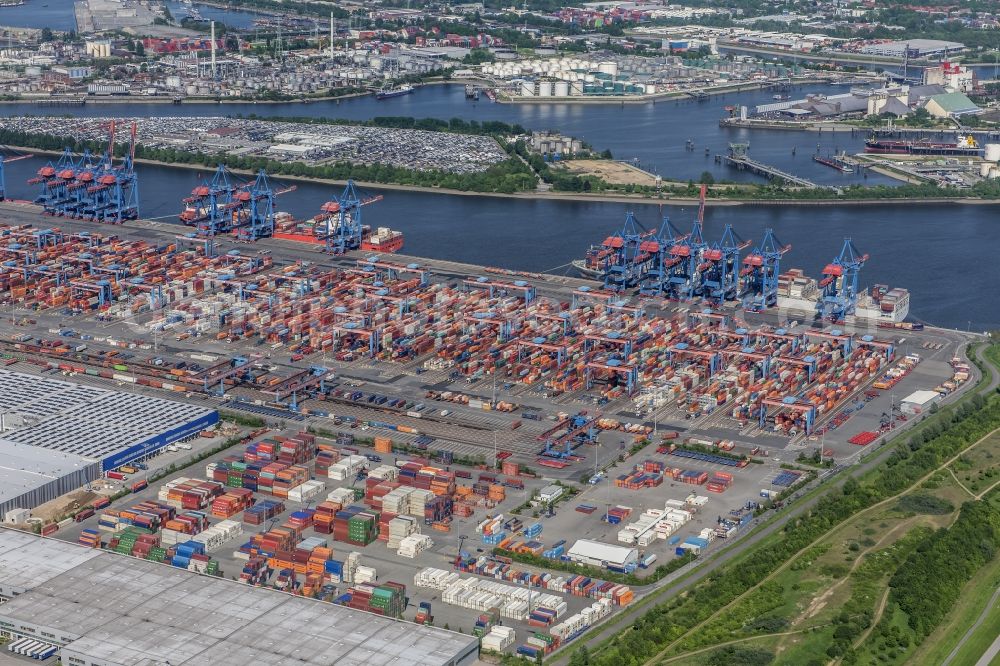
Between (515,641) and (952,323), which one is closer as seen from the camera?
(515,641)

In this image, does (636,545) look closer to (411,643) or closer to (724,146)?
(411,643)

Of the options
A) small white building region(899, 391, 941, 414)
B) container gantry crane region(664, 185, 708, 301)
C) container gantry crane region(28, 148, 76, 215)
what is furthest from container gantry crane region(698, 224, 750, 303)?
container gantry crane region(28, 148, 76, 215)

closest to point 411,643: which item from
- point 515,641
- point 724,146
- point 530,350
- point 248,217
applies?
point 515,641

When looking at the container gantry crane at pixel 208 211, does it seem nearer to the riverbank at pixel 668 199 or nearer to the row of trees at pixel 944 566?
the riverbank at pixel 668 199

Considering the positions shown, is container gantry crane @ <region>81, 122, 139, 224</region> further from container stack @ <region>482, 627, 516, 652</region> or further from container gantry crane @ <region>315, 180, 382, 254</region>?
container stack @ <region>482, 627, 516, 652</region>

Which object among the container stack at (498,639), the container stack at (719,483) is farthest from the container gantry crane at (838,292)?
the container stack at (498,639)

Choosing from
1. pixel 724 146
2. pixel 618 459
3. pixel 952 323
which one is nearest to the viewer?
pixel 618 459

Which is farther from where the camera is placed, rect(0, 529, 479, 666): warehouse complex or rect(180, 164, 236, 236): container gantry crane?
rect(180, 164, 236, 236): container gantry crane
